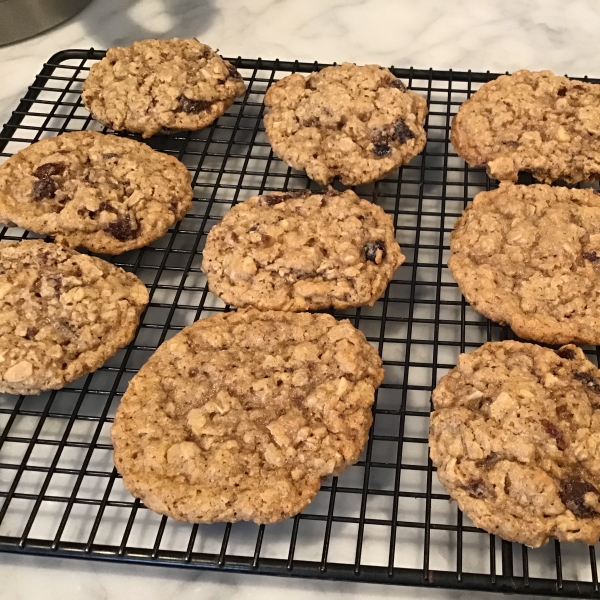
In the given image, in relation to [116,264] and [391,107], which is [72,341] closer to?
[116,264]

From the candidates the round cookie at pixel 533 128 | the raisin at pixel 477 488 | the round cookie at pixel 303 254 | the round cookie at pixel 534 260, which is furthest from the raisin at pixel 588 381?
the round cookie at pixel 533 128

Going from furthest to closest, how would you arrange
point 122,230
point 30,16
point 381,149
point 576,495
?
point 30,16 < point 381,149 < point 122,230 < point 576,495

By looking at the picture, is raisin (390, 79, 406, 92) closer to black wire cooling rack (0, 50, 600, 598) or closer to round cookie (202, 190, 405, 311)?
black wire cooling rack (0, 50, 600, 598)

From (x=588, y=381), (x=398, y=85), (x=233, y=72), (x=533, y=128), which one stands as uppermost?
(x=233, y=72)

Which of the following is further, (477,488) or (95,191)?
(95,191)

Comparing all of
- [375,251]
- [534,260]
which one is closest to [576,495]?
[534,260]

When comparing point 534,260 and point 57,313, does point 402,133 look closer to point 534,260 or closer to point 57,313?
point 534,260
